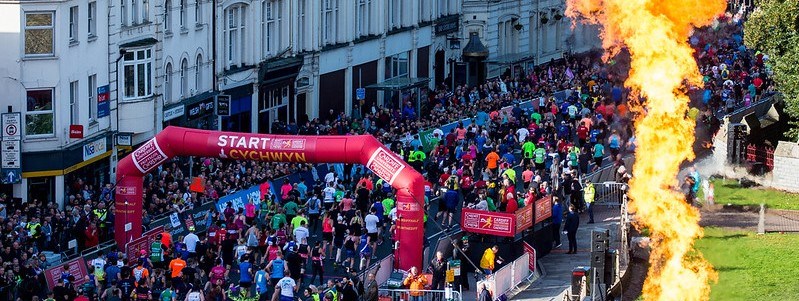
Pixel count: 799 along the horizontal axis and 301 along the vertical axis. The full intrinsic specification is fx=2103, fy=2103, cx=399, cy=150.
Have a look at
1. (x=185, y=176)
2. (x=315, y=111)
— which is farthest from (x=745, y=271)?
(x=315, y=111)

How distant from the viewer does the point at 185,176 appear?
6028cm

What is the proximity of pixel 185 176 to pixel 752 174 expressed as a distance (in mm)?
17584

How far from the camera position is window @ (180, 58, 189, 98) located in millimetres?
66375

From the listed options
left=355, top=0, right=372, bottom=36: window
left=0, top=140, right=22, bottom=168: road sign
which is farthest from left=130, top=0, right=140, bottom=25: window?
left=355, top=0, right=372, bottom=36: window

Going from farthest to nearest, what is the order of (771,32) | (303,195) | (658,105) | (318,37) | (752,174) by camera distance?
(318,37)
(771,32)
(752,174)
(303,195)
(658,105)

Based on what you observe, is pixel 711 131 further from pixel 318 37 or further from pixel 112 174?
pixel 112 174

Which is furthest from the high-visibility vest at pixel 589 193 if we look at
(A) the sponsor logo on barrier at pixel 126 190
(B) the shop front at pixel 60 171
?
(B) the shop front at pixel 60 171

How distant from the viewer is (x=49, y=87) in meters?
57.7

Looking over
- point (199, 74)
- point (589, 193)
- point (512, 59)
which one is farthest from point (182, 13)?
point (512, 59)

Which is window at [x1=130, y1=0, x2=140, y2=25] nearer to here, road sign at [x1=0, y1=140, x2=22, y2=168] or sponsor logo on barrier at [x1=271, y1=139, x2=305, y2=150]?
road sign at [x1=0, y1=140, x2=22, y2=168]

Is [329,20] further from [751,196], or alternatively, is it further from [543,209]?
[543,209]

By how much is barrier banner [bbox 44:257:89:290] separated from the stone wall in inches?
1000

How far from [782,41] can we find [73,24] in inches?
957

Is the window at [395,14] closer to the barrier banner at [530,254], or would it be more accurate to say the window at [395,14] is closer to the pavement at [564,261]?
the pavement at [564,261]
